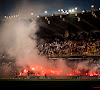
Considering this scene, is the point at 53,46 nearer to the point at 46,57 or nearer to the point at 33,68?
the point at 46,57

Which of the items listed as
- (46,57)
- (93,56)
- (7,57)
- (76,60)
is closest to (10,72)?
(7,57)

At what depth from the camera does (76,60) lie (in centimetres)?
2992

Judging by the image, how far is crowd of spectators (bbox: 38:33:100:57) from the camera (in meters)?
28.7

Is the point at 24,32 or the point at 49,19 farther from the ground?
the point at 49,19

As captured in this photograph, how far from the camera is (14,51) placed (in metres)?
26.9

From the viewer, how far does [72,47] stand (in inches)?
1198

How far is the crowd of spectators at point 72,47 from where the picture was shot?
28.7 metres

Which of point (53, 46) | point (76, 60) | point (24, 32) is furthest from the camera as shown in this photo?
point (53, 46)
